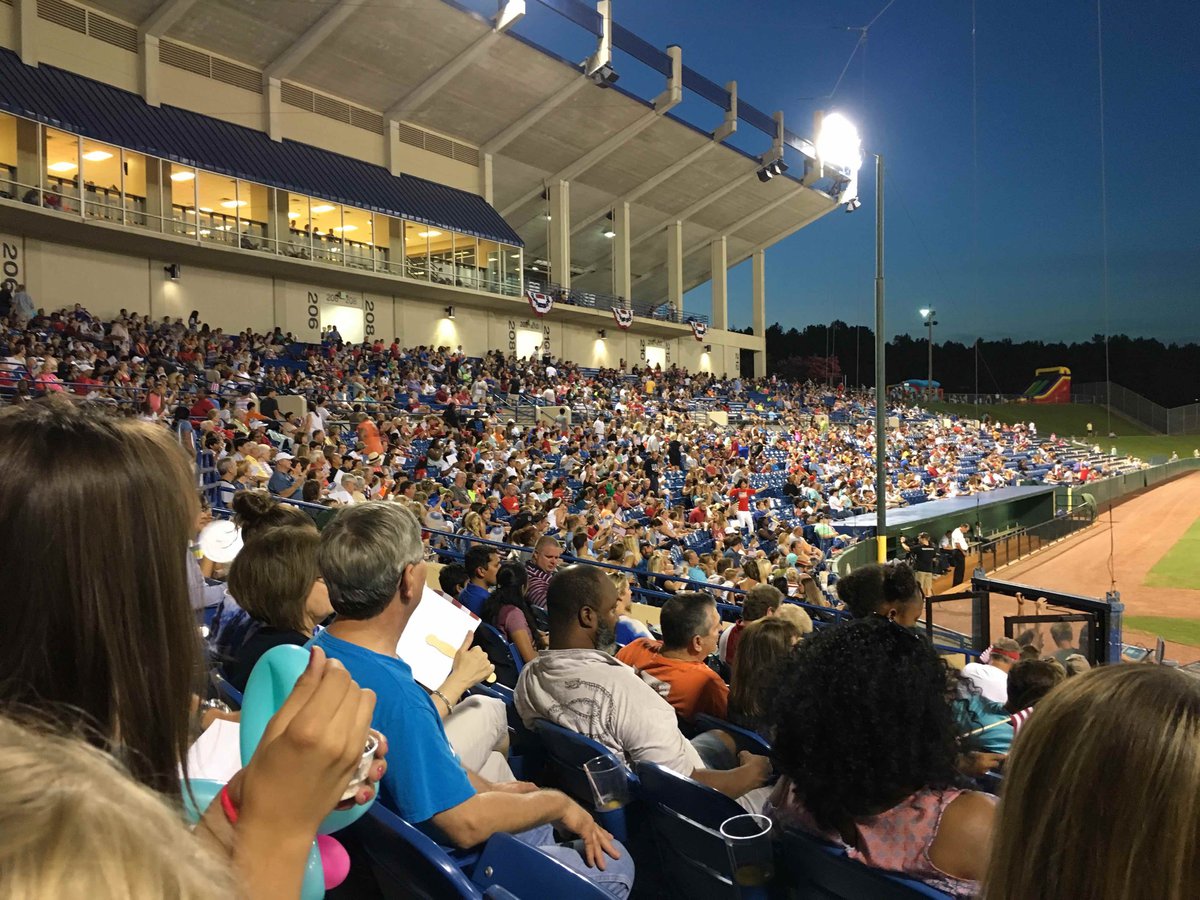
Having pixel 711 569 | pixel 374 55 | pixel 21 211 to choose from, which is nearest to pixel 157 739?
pixel 711 569

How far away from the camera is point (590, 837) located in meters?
2.38

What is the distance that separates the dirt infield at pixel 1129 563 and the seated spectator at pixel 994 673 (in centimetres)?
681

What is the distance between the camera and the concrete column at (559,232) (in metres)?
33.8

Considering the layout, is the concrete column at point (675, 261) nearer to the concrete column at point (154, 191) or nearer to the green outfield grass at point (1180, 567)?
the concrete column at point (154, 191)

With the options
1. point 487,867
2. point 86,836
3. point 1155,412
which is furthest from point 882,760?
point 1155,412

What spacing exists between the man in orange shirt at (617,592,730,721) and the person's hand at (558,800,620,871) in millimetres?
1166

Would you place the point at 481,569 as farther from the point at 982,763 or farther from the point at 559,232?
the point at 559,232

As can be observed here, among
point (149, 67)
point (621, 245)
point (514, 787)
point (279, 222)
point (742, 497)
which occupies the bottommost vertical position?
point (742, 497)

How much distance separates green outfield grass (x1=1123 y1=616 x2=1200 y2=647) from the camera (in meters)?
12.2

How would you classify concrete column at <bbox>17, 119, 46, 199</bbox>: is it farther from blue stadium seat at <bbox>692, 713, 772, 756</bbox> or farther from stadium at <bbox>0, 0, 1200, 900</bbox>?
blue stadium seat at <bbox>692, 713, 772, 756</bbox>

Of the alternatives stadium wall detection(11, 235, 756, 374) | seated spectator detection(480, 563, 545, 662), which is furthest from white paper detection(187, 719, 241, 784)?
stadium wall detection(11, 235, 756, 374)

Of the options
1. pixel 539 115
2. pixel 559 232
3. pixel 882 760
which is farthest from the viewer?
pixel 559 232

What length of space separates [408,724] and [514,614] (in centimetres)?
289

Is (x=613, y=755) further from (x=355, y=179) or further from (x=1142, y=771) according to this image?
(x=355, y=179)
